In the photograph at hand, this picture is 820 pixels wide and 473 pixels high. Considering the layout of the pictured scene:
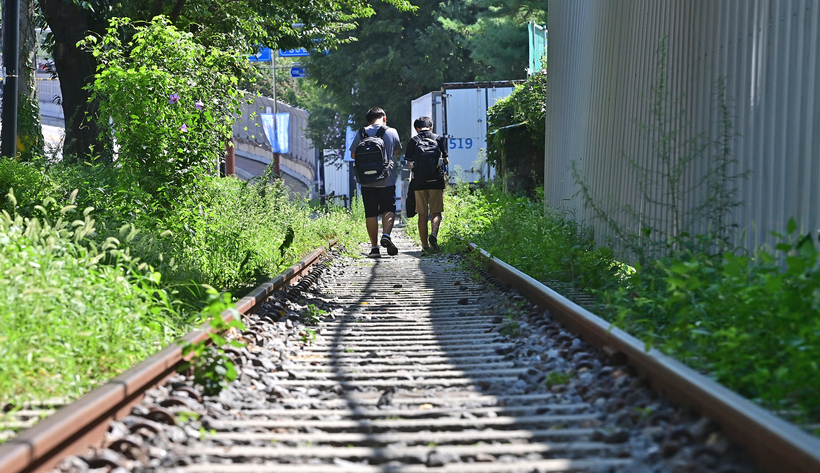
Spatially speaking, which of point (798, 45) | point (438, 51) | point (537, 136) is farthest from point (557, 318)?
point (438, 51)

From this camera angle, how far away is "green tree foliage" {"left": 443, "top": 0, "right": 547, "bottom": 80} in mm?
32188

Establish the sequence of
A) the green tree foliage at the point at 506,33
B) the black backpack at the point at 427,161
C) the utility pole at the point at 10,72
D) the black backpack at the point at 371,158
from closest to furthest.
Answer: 1. the utility pole at the point at 10,72
2. the black backpack at the point at 371,158
3. the black backpack at the point at 427,161
4. the green tree foliage at the point at 506,33

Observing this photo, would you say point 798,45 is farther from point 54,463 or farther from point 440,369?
point 54,463

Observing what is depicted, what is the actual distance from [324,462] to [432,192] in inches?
391

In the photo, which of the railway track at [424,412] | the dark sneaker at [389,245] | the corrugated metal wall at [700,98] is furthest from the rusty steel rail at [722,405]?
the dark sneaker at [389,245]

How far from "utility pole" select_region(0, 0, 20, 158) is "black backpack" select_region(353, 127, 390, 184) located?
14.4 ft

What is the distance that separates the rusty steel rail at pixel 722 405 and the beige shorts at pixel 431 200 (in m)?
7.85

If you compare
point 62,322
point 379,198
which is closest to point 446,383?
point 62,322

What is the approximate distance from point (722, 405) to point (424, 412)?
1307mm

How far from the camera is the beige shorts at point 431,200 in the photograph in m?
→ 13.0

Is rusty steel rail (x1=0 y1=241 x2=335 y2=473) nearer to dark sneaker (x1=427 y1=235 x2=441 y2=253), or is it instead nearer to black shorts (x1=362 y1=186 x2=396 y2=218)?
black shorts (x1=362 y1=186 x2=396 y2=218)

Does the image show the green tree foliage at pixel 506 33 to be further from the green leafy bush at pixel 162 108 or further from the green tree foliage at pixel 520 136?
the green leafy bush at pixel 162 108

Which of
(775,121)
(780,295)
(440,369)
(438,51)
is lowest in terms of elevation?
(440,369)

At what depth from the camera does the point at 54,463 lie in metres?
2.83
